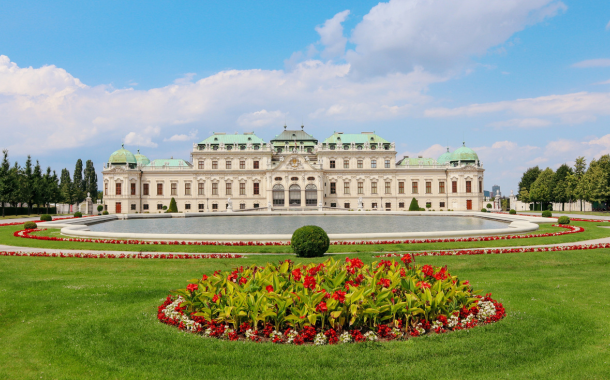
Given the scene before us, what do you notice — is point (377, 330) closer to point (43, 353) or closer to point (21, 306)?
point (43, 353)

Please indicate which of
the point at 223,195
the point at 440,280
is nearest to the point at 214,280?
the point at 440,280

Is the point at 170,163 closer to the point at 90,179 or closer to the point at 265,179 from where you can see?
the point at 265,179

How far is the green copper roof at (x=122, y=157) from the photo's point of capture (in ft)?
266

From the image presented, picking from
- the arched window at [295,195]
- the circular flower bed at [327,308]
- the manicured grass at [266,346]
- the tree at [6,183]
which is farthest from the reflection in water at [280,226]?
the arched window at [295,195]

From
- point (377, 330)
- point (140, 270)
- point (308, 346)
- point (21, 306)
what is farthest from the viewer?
point (140, 270)

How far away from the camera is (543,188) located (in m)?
85.8

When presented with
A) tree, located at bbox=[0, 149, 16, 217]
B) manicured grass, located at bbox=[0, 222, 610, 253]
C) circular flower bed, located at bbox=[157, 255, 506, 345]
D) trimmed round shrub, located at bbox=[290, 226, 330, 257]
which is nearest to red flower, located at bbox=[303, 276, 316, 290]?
circular flower bed, located at bbox=[157, 255, 506, 345]

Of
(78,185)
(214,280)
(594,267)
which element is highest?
(78,185)

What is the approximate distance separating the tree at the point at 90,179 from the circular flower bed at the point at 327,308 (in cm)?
10817

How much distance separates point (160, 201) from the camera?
3196 inches

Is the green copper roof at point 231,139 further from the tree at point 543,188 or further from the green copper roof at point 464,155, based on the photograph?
the tree at point 543,188

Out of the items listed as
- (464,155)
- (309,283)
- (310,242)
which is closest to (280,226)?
(310,242)

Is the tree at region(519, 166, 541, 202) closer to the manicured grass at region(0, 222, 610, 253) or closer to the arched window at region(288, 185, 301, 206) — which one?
the arched window at region(288, 185, 301, 206)

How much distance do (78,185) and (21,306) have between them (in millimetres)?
104105
